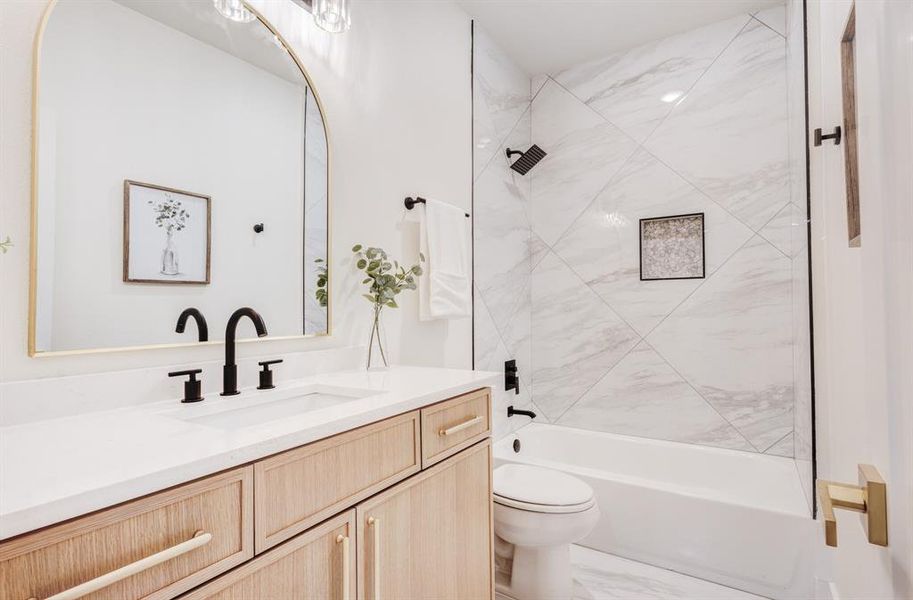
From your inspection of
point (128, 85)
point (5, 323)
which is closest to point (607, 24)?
point (128, 85)

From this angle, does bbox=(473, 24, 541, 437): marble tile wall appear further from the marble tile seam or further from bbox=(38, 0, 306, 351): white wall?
bbox=(38, 0, 306, 351): white wall

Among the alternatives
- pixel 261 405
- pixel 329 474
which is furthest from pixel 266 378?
pixel 329 474

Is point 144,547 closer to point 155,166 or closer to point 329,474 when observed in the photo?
point 329,474

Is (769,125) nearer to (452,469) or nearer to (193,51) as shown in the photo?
(452,469)

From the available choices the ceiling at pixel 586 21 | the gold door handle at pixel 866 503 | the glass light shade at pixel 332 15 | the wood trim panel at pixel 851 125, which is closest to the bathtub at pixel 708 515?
the wood trim panel at pixel 851 125

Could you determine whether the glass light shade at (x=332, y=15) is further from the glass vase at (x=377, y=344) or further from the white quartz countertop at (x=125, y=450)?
the white quartz countertop at (x=125, y=450)

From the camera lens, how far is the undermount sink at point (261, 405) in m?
1.08

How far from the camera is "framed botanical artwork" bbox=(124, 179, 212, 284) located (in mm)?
A: 1108

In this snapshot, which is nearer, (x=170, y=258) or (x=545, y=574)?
(x=170, y=258)

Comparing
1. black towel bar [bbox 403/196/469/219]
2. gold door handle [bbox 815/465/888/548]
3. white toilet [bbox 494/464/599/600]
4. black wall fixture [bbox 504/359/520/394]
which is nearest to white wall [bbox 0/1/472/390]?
black towel bar [bbox 403/196/469/219]

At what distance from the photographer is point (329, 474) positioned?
2.89 ft

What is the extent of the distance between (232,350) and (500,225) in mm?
1834

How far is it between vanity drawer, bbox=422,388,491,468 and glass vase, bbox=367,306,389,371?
0.43 m

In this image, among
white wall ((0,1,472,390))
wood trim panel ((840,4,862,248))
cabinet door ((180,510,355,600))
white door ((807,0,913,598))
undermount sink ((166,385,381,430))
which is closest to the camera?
white door ((807,0,913,598))
